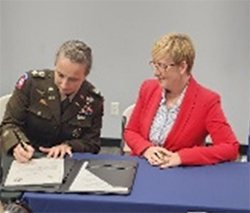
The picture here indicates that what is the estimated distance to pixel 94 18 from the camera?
366 centimetres

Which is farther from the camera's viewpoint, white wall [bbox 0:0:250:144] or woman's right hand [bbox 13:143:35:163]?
white wall [bbox 0:0:250:144]

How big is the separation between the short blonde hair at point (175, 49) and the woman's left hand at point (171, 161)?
1.36 ft

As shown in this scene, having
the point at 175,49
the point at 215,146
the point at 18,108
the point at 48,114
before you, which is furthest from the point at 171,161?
the point at 18,108

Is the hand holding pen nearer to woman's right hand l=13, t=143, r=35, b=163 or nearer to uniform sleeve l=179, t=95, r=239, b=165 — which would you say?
woman's right hand l=13, t=143, r=35, b=163

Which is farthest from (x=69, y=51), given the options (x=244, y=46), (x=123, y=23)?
(x=244, y=46)

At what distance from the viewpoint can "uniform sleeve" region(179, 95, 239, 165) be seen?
67.6 inches

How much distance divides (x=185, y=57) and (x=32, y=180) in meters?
0.82

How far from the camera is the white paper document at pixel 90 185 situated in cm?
146

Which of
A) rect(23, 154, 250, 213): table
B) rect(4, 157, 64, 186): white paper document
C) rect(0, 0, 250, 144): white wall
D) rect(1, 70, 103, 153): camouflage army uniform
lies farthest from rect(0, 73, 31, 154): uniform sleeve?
rect(0, 0, 250, 144): white wall

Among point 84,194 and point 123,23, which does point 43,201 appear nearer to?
point 84,194

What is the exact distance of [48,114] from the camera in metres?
1.98

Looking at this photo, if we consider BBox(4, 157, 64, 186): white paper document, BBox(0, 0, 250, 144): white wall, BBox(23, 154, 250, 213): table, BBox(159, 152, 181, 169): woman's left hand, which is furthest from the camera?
BBox(0, 0, 250, 144): white wall

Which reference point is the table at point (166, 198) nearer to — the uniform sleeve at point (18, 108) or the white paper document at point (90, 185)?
the white paper document at point (90, 185)

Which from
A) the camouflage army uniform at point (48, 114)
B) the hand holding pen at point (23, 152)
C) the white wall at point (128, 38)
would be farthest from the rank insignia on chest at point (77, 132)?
the white wall at point (128, 38)
